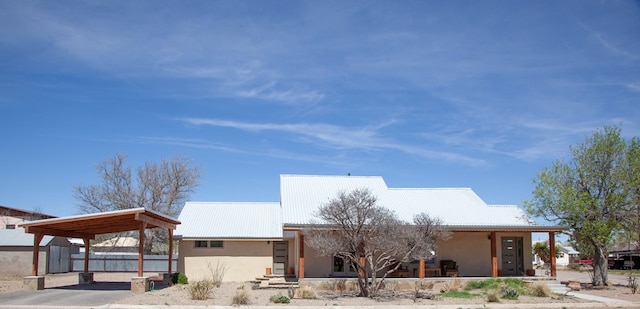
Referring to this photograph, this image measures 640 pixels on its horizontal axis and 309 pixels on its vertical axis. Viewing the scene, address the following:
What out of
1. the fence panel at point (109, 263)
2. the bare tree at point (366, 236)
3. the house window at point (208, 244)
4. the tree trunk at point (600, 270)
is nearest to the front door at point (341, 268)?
the bare tree at point (366, 236)

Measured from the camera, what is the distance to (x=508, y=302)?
20.6m

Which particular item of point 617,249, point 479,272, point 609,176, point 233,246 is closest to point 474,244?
point 479,272

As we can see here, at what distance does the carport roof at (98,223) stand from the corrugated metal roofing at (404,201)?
552 centimetres

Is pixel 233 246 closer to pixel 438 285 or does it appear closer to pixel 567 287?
pixel 438 285

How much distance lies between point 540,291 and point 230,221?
15.9 metres

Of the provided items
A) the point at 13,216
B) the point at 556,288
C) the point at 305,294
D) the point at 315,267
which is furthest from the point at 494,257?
the point at 13,216

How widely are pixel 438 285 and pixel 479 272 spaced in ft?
13.5

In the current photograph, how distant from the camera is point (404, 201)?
30.4 metres

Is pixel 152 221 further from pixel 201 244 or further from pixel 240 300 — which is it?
pixel 240 300

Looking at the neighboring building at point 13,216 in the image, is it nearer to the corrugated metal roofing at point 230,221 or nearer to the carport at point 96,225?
the corrugated metal roofing at point 230,221

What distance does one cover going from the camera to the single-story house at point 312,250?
90.1ft

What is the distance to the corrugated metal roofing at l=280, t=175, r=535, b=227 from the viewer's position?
27234mm

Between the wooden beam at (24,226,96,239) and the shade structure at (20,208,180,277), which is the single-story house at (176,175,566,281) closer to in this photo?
the shade structure at (20,208,180,277)

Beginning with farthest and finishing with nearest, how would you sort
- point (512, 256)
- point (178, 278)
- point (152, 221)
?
1. point (512, 256)
2. point (178, 278)
3. point (152, 221)
